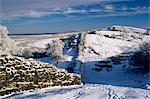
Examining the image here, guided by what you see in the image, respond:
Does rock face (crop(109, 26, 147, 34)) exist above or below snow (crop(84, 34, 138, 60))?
above

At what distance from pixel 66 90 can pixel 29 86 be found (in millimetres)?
5274

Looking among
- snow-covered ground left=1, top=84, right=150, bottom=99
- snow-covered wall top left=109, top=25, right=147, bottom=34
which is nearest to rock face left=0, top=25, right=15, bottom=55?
snow-covered ground left=1, top=84, right=150, bottom=99

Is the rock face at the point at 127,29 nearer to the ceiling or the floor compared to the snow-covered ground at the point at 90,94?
A: nearer to the ceiling

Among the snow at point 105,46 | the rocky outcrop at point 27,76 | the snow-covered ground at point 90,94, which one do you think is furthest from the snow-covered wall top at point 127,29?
the snow-covered ground at point 90,94

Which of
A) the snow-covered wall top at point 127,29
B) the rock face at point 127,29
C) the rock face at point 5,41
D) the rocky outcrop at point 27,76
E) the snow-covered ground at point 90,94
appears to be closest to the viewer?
the snow-covered ground at point 90,94

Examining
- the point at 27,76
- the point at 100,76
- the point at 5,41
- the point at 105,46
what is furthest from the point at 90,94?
the point at 105,46

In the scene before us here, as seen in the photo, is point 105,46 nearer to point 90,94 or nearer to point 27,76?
point 27,76

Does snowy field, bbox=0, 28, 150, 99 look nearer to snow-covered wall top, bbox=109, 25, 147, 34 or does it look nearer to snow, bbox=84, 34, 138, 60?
snow, bbox=84, 34, 138, 60

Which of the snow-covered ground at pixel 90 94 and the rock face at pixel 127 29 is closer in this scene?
the snow-covered ground at pixel 90 94

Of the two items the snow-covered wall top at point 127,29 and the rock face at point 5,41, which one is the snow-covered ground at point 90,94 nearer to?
the rock face at point 5,41

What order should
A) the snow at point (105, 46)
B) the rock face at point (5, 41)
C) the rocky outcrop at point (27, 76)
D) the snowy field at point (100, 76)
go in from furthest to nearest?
the snow at point (105, 46) < the rock face at point (5, 41) < the rocky outcrop at point (27, 76) < the snowy field at point (100, 76)

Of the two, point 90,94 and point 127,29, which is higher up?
point 127,29

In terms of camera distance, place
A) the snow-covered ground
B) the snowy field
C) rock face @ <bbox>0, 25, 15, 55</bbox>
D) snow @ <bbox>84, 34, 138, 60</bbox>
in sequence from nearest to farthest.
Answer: the snow-covered ground
the snowy field
rock face @ <bbox>0, 25, 15, 55</bbox>
snow @ <bbox>84, 34, 138, 60</bbox>

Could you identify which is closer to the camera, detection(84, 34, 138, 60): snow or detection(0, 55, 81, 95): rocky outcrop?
detection(0, 55, 81, 95): rocky outcrop
